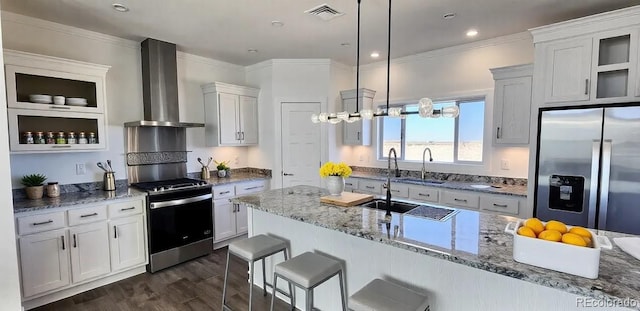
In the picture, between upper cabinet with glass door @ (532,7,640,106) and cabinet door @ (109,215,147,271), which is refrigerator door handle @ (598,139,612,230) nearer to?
upper cabinet with glass door @ (532,7,640,106)

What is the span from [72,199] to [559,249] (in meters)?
3.74

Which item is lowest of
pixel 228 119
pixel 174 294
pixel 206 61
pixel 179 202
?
pixel 174 294

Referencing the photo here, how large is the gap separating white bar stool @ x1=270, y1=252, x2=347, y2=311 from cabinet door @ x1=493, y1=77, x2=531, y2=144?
2.54m

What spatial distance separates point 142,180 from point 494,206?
4.19 m

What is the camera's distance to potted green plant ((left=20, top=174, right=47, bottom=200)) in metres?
2.89

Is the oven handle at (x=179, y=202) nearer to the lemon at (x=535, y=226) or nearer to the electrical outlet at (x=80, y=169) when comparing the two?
the electrical outlet at (x=80, y=169)

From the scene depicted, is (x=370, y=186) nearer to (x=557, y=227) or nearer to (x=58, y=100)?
(x=557, y=227)

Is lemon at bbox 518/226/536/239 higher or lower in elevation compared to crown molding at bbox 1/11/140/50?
lower

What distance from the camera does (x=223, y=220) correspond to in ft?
13.4

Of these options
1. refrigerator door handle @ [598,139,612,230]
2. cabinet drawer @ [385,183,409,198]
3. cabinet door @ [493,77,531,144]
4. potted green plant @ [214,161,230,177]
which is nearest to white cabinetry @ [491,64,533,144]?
cabinet door @ [493,77,531,144]

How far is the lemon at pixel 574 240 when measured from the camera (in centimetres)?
123

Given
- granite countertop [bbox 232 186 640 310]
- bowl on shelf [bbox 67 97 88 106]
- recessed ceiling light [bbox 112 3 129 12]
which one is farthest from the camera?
bowl on shelf [bbox 67 97 88 106]

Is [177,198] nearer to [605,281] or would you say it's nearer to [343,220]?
[343,220]

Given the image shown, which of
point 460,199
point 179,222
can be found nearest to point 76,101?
point 179,222
